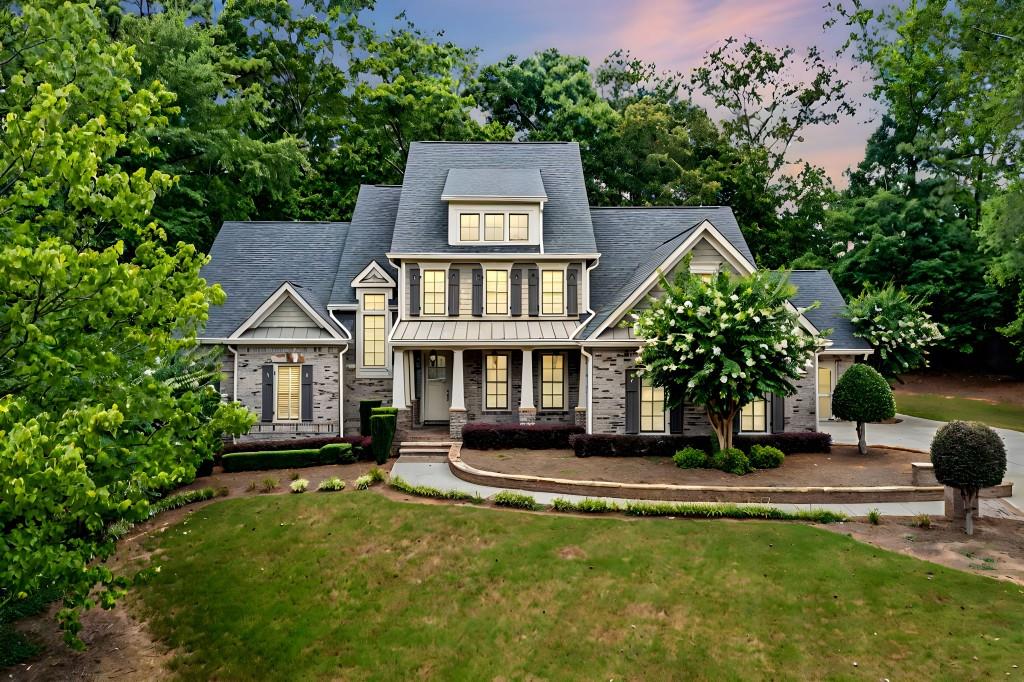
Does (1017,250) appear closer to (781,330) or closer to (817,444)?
(817,444)

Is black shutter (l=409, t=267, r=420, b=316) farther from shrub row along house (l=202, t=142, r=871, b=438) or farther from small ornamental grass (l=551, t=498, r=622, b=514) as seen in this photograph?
small ornamental grass (l=551, t=498, r=622, b=514)

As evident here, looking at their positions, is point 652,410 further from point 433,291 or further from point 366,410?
point 366,410

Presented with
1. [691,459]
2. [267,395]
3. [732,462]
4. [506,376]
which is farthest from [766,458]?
[267,395]

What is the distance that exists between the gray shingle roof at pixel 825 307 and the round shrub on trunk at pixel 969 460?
12071 mm

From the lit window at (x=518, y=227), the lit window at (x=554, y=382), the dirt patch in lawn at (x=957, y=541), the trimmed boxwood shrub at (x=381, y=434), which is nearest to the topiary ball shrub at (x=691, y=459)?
the dirt patch in lawn at (x=957, y=541)

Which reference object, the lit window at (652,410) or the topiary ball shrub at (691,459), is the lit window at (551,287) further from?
the topiary ball shrub at (691,459)

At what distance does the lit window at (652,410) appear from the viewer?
61.7 feet

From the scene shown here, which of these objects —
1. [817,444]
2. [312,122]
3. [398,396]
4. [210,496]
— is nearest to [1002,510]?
[817,444]

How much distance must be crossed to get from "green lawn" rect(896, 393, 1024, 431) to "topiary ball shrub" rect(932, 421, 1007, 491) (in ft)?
53.6

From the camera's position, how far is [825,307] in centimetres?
2456

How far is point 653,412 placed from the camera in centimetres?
1883

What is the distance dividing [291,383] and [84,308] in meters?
14.6

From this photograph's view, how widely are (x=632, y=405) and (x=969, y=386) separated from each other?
1176 inches

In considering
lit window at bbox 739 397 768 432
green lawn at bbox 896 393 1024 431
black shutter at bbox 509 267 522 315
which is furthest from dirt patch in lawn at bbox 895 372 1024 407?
black shutter at bbox 509 267 522 315
